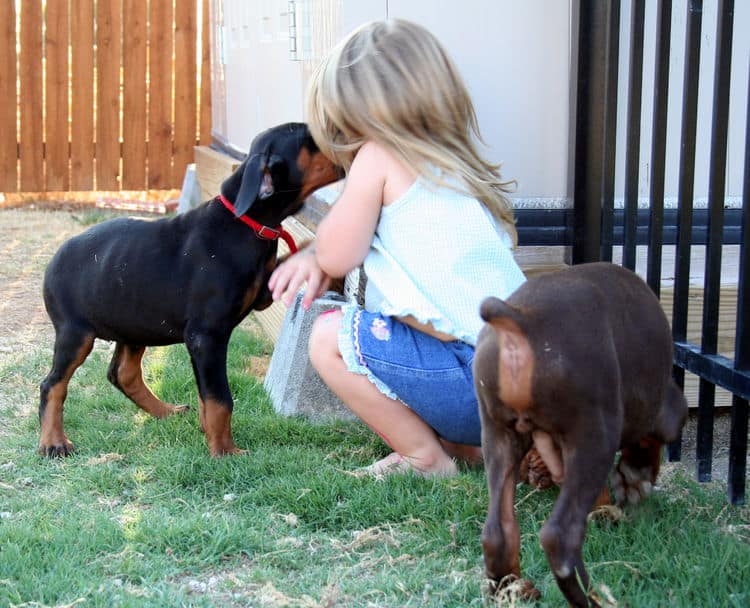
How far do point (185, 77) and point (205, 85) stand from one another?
222mm

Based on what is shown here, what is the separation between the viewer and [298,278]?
3.43 metres

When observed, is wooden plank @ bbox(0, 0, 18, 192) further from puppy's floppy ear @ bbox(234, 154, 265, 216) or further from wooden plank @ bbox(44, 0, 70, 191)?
puppy's floppy ear @ bbox(234, 154, 265, 216)

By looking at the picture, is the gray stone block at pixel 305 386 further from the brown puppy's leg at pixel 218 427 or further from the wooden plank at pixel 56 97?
the wooden plank at pixel 56 97

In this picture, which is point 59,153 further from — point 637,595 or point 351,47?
point 637,595

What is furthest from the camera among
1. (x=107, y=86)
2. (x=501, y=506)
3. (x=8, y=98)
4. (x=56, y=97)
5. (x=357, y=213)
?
(x=107, y=86)

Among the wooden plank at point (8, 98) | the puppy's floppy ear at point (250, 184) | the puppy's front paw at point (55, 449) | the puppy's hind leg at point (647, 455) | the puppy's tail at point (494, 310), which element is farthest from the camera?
the wooden plank at point (8, 98)

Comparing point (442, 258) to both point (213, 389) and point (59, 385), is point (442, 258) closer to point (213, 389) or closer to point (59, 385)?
point (213, 389)

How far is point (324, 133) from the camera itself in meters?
3.47

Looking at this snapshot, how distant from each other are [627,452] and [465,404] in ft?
1.75

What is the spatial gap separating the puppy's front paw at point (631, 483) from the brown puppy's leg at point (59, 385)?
6.48 feet

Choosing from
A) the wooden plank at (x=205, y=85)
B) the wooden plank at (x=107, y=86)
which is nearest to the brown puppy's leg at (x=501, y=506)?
the wooden plank at (x=205, y=85)

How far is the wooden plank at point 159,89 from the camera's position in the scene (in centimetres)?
1118

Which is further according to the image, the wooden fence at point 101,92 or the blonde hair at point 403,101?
the wooden fence at point 101,92

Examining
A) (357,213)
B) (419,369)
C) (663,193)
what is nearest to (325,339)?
(419,369)
